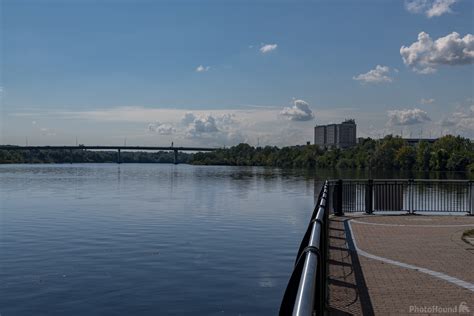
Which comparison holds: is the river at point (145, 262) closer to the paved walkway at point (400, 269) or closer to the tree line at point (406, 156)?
the paved walkway at point (400, 269)

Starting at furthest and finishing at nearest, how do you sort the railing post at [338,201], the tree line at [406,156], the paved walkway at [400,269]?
the tree line at [406,156]
the railing post at [338,201]
the paved walkway at [400,269]

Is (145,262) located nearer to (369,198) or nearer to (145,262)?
(145,262)

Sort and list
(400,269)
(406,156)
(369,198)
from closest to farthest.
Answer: (400,269), (369,198), (406,156)

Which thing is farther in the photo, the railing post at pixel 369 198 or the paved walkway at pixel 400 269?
the railing post at pixel 369 198

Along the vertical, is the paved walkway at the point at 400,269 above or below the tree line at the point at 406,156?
below

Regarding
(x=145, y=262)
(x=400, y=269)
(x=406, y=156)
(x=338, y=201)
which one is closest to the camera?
(x=400, y=269)

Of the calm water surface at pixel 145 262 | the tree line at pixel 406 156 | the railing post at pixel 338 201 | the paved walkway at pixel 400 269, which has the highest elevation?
the tree line at pixel 406 156

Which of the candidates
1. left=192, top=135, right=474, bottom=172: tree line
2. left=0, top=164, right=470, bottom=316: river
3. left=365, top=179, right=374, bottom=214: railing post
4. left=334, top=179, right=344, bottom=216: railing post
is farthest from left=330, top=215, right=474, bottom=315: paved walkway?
left=192, top=135, right=474, bottom=172: tree line

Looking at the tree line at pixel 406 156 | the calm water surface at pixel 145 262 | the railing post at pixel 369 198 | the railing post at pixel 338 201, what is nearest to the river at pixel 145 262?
the calm water surface at pixel 145 262

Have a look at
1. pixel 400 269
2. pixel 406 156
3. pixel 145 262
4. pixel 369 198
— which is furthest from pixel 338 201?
→ pixel 406 156

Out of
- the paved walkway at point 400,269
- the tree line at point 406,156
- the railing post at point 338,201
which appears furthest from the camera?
the tree line at point 406,156

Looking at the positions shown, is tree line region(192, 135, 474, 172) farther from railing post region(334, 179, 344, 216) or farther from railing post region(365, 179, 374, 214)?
railing post region(334, 179, 344, 216)

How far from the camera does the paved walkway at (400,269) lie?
8109mm

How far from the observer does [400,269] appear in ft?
34.8
